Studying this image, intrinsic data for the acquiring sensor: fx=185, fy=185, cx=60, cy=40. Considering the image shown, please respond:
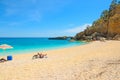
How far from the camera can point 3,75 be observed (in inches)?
449

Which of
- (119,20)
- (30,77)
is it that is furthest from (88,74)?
(119,20)

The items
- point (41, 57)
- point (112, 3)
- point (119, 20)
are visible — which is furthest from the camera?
point (119, 20)

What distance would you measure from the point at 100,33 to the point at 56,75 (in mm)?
75041

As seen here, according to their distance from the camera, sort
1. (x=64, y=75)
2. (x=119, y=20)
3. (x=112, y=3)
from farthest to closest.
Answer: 1. (x=119, y=20)
2. (x=112, y=3)
3. (x=64, y=75)

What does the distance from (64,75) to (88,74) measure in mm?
1400

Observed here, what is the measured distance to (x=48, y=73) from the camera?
11477 millimetres

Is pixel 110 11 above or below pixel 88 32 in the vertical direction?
above

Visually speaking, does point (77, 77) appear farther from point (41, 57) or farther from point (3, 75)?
point (41, 57)

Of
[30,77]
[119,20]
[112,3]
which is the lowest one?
[30,77]

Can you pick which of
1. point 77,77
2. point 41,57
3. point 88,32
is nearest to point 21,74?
point 77,77

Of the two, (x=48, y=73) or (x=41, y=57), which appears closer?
(x=48, y=73)

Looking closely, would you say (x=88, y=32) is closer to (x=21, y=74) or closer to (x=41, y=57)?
(x=41, y=57)

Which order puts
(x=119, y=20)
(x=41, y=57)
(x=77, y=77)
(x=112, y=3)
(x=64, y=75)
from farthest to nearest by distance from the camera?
(x=119, y=20), (x=112, y=3), (x=41, y=57), (x=64, y=75), (x=77, y=77)

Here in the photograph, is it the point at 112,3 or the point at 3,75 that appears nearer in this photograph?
the point at 3,75
